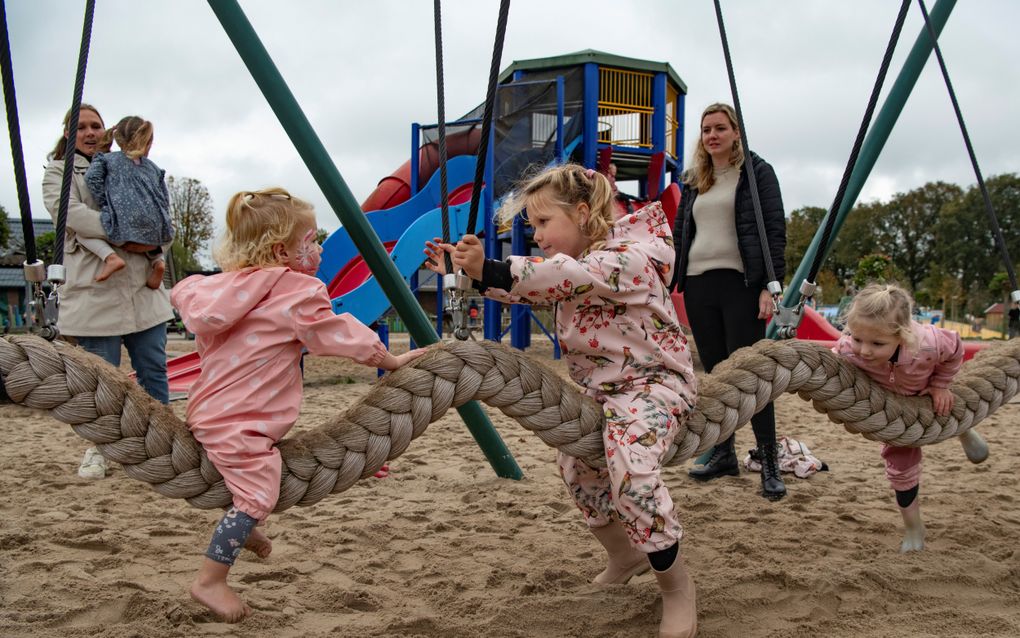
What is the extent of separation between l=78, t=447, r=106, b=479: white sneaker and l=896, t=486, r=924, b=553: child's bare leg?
3.42 m

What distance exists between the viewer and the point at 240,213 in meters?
2.01

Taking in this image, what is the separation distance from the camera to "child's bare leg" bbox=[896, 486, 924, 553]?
2.75 m

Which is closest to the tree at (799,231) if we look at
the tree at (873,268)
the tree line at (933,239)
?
the tree line at (933,239)

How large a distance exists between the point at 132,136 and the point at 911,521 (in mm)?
3445

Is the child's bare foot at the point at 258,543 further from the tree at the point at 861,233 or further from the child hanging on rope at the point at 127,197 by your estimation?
the tree at the point at 861,233

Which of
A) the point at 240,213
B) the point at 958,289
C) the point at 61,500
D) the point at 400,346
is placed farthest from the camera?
the point at 958,289

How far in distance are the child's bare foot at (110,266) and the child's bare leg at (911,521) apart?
318 centimetres

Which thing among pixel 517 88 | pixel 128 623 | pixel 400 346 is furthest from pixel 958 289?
pixel 128 623

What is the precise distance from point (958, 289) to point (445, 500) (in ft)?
128

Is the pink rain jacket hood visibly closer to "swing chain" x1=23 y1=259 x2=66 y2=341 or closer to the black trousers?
the black trousers

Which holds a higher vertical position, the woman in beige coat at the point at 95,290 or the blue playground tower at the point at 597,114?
the blue playground tower at the point at 597,114

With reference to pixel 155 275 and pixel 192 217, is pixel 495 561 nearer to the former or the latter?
pixel 155 275

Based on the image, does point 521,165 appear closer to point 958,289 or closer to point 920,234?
point 958,289

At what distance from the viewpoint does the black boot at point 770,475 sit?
350 centimetres
